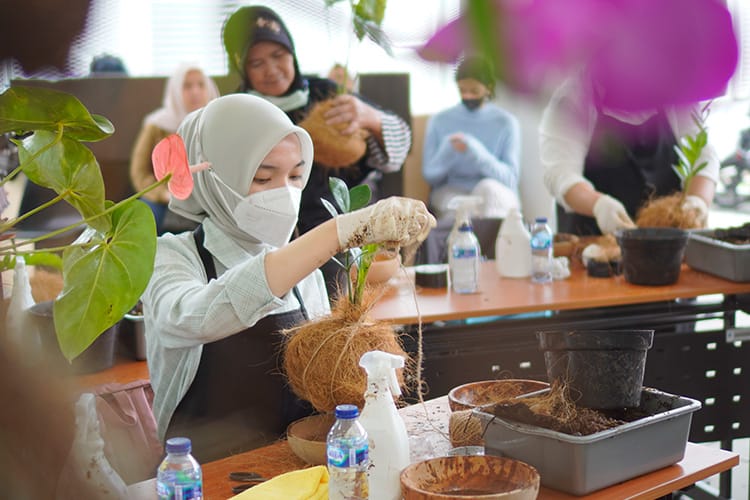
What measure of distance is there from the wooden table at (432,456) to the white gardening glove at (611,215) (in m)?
1.61

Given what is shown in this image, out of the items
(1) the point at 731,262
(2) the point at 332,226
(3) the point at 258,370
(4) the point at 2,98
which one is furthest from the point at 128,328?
(4) the point at 2,98

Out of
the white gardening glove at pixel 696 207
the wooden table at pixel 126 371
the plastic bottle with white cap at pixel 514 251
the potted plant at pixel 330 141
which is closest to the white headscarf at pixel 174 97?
the wooden table at pixel 126 371

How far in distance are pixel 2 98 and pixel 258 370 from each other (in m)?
1.81

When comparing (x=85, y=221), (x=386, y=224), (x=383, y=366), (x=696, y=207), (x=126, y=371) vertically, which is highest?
A: (x=85, y=221)

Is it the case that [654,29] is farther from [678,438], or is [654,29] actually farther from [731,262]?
[731,262]

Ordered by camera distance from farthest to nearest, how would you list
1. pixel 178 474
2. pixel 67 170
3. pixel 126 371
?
pixel 126 371 → pixel 178 474 → pixel 67 170

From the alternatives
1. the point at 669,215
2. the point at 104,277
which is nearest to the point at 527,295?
the point at 669,215

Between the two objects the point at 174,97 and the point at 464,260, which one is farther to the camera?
the point at 464,260

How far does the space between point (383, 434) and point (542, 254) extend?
6.04 ft

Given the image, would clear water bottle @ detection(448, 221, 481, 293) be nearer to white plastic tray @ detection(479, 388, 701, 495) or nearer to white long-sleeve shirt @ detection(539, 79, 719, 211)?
white plastic tray @ detection(479, 388, 701, 495)

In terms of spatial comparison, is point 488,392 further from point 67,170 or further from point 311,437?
point 67,170

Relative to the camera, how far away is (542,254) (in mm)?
3105

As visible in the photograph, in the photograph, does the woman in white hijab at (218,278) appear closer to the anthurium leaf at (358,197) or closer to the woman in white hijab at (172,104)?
the anthurium leaf at (358,197)

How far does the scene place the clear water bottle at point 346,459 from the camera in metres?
1.29
